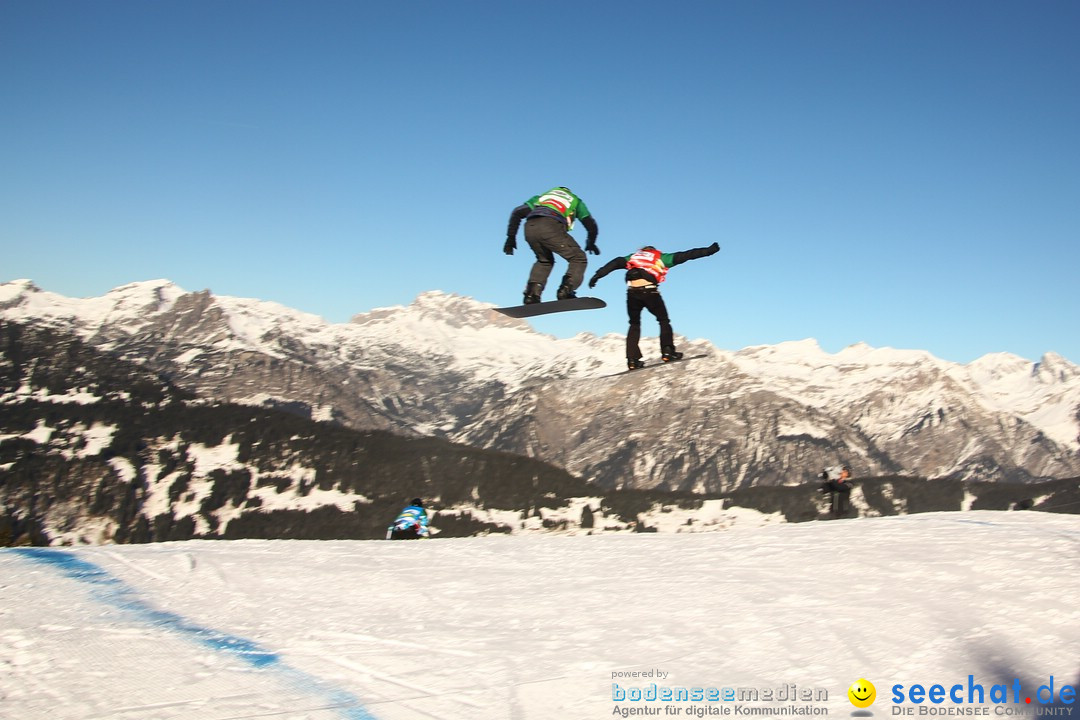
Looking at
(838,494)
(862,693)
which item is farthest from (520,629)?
(838,494)

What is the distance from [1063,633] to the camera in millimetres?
7305

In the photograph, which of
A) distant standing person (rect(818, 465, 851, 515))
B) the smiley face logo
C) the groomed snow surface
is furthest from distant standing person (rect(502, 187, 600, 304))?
distant standing person (rect(818, 465, 851, 515))

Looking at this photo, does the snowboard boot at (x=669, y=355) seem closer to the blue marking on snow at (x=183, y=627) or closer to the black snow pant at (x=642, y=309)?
the black snow pant at (x=642, y=309)

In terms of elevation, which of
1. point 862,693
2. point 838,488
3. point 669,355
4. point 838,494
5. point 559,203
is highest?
point 559,203

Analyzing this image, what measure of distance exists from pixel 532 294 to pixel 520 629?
9.85m

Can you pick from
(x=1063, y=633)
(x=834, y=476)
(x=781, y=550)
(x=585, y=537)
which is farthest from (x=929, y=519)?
(x=834, y=476)

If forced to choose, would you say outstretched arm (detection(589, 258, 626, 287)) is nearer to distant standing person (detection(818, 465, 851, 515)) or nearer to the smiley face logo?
the smiley face logo

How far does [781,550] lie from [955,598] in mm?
3313

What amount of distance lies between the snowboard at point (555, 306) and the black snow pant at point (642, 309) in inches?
36.5

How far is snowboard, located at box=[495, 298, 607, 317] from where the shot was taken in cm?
1673

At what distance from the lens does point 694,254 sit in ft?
57.7

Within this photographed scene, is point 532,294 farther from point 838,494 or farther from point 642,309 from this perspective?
point 838,494

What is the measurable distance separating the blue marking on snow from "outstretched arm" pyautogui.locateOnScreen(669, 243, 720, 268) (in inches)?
478

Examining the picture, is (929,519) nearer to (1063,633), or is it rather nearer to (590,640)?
(1063,633)
